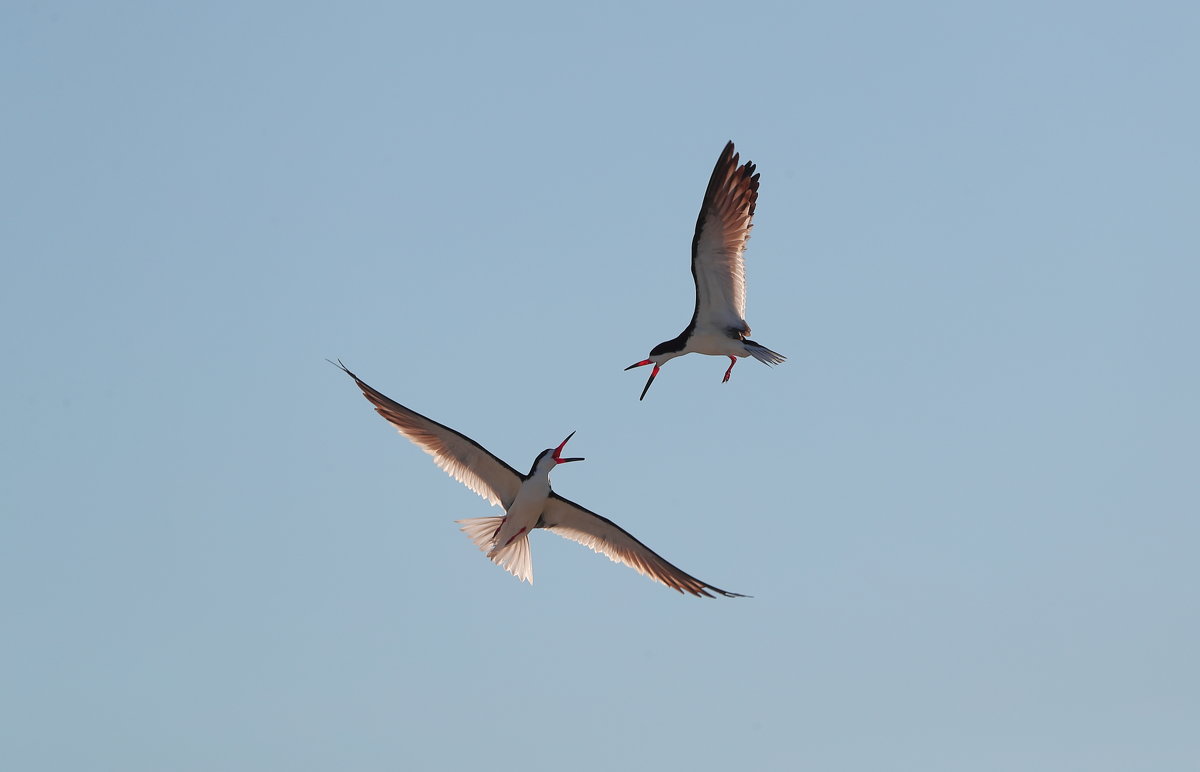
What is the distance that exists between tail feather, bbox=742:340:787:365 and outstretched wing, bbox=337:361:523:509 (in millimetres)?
4504

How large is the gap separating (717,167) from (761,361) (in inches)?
136

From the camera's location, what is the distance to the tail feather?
2194 cm

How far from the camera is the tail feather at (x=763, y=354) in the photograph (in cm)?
2194


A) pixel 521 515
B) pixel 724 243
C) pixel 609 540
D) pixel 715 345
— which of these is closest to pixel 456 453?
pixel 521 515

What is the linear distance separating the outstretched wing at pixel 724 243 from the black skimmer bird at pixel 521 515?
3576mm

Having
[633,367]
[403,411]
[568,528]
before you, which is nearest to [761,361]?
[633,367]

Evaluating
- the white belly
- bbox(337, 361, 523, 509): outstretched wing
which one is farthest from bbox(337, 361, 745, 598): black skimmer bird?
the white belly

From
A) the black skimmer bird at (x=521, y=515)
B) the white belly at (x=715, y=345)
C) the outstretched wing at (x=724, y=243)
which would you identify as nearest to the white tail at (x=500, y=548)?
the black skimmer bird at (x=521, y=515)

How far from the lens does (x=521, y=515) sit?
21.3m

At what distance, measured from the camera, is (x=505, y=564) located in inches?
847

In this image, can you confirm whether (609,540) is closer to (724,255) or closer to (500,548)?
(500,548)

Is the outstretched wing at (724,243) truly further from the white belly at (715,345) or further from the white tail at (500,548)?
the white tail at (500,548)

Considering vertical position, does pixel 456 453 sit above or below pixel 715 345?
below

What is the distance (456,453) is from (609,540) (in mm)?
3036
